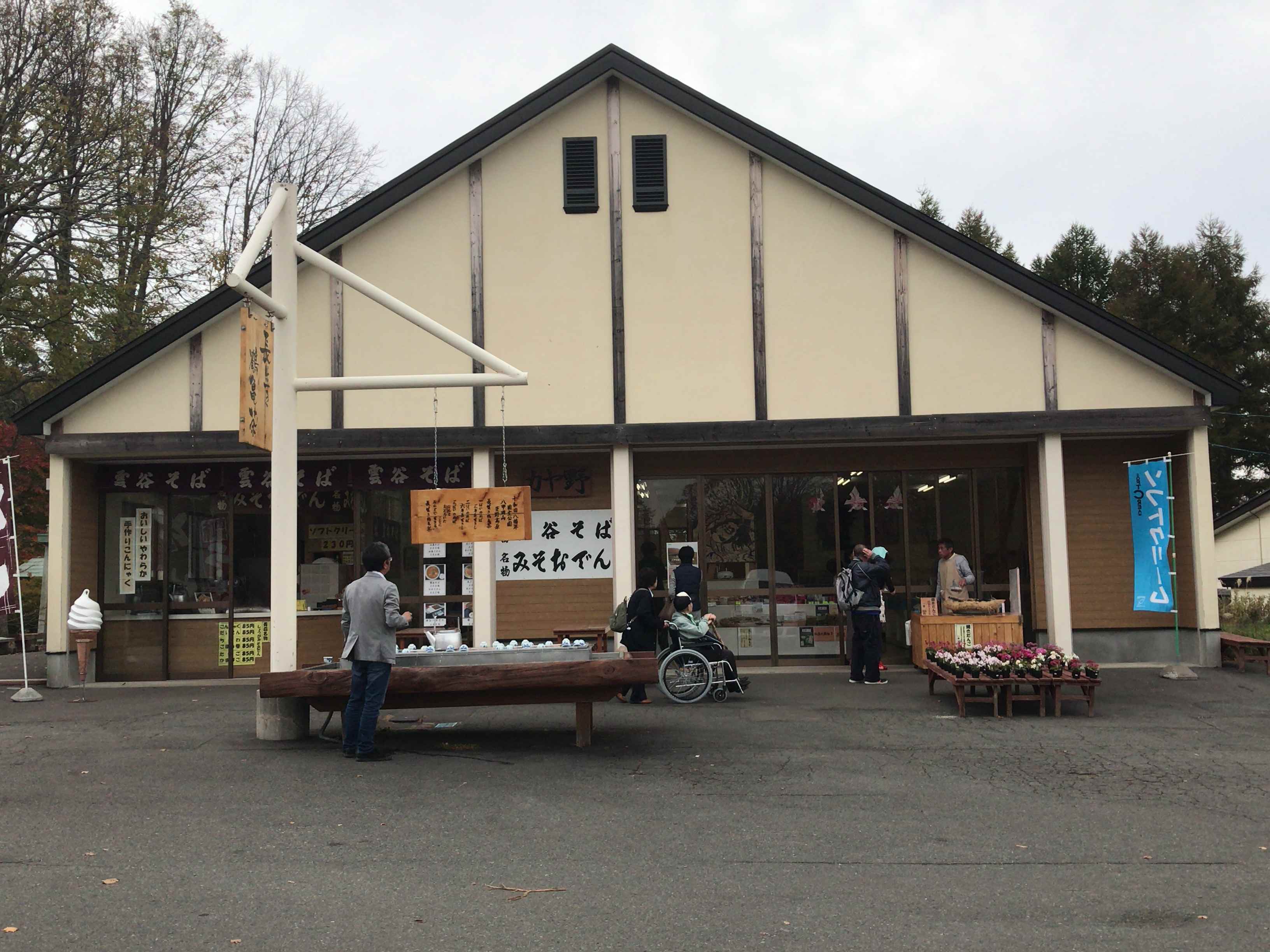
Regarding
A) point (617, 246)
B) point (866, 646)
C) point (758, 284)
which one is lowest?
point (866, 646)

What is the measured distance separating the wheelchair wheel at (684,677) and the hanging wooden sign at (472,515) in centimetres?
234

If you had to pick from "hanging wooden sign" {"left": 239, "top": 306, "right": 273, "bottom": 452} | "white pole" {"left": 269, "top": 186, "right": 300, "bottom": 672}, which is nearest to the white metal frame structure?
"white pole" {"left": 269, "top": 186, "right": 300, "bottom": 672}

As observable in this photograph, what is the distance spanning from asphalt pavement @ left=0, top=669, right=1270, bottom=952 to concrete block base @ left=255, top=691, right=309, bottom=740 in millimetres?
155

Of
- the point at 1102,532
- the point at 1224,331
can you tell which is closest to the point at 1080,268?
the point at 1224,331

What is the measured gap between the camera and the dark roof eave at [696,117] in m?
14.1

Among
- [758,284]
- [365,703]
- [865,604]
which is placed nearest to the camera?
[365,703]

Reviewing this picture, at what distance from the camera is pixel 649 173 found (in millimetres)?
14781

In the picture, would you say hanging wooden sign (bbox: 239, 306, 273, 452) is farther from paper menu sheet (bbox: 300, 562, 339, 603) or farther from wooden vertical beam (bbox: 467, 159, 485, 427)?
paper menu sheet (bbox: 300, 562, 339, 603)

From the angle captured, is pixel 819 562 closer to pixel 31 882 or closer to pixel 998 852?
pixel 998 852

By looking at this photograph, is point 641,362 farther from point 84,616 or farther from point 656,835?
point 656,835

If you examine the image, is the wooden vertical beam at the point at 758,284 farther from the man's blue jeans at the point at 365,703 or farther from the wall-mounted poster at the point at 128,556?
the wall-mounted poster at the point at 128,556

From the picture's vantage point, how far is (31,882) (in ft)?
19.1

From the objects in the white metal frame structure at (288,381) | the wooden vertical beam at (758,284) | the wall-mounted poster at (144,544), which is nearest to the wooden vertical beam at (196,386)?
the wall-mounted poster at (144,544)

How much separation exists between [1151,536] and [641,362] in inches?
259
